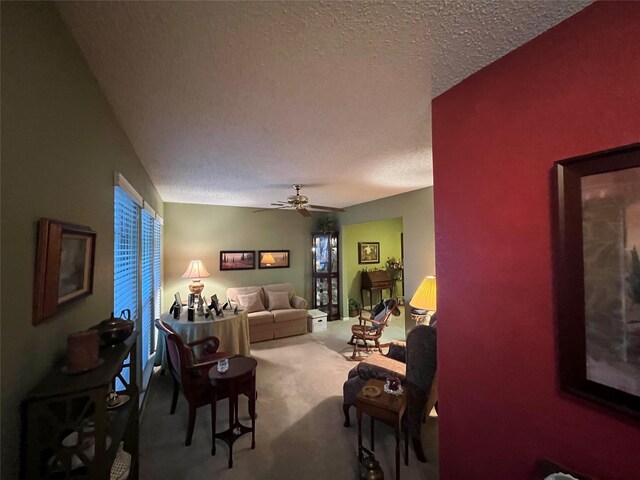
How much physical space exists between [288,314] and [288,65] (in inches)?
178

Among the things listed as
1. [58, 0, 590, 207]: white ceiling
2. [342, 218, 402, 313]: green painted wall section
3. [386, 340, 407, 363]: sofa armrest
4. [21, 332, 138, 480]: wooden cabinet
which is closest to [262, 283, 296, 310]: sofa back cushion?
[342, 218, 402, 313]: green painted wall section

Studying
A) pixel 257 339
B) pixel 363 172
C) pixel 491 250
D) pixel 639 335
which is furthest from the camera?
pixel 257 339

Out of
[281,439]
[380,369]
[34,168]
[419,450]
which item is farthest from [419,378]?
[34,168]

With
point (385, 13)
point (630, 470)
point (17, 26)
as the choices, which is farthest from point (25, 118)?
point (630, 470)

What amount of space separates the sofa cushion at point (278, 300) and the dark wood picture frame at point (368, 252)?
2491mm

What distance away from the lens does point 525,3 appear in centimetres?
99

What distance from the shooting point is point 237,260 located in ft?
18.6

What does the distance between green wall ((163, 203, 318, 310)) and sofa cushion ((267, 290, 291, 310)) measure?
59cm

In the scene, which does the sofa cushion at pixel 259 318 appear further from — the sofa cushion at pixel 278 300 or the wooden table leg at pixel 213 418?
the wooden table leg at pixel 213 418

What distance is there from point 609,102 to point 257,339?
5.10 m

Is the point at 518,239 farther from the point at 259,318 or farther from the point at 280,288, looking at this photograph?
the point at 280,288

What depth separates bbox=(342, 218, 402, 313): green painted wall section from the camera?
659 centimetres

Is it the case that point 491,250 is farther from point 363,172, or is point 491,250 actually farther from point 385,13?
point 363,172

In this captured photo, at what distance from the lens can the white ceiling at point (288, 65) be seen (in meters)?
1.02
